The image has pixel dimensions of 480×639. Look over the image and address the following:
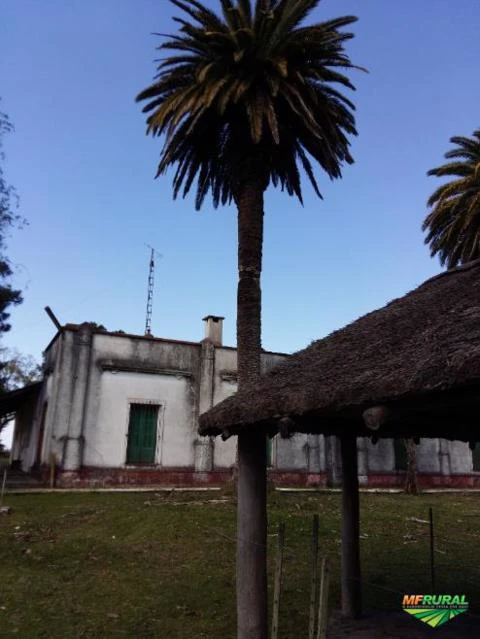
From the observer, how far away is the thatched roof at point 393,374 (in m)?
3.85

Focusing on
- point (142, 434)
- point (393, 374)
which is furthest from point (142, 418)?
point (393, 374)

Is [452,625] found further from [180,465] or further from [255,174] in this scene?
[180,465]

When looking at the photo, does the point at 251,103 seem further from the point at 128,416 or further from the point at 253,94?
the point at 128,416

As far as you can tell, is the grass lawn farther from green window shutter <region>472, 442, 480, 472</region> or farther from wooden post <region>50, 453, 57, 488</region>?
green window shutter <region>472, 442, 480, 472</region>

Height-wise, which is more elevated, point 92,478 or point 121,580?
point 92,478

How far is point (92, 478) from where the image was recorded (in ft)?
→ 67.9

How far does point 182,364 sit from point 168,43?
1238 cm

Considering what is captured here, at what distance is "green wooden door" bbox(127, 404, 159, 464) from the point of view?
71.7 ft

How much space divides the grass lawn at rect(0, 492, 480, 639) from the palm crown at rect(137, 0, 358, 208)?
30.8ft

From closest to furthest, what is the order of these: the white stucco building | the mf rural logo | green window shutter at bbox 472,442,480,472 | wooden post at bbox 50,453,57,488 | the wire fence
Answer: the mf rural logo, the wire fence, wooden post at bbox 50,453,57,488, the white stucco building, green window shutter at bbox 472,442,480,472

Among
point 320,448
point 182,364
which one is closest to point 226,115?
point 182,364

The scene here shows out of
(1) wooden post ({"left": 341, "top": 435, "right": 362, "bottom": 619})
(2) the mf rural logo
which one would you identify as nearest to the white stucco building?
(1) wooden post ({"left": 341, "top": 435, "right": 362, "bottom": 619})

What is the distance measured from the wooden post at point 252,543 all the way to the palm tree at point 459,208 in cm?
1762

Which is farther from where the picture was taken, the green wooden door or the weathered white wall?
the green wooden door
